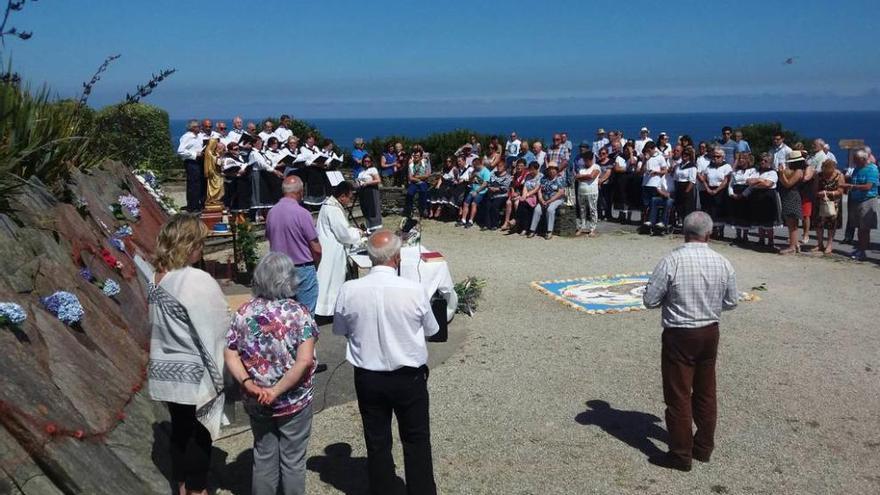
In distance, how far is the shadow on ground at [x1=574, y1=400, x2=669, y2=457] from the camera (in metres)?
5.77

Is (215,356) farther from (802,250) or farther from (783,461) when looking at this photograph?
(802,250)

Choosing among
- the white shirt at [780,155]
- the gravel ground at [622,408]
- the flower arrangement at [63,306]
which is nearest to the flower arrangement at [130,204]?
the flower arrangement at [63,306]

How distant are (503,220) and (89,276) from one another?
37.0ft

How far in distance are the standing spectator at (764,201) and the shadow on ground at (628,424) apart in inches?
334

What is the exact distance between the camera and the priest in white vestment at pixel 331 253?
8484 mm

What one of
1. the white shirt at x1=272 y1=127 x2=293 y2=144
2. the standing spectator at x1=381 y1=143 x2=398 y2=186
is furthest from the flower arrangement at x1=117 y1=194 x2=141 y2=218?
the standing spectator at x1=381 y1=143 x2=398 y2=186

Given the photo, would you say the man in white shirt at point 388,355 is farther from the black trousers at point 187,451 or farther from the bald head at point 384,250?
the black trousers at point 187,451

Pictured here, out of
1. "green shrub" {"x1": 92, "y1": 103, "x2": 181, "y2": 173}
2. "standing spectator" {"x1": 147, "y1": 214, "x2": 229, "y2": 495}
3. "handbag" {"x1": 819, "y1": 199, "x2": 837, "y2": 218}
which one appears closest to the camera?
"standing spectator" {"x1": 147, "y1": 214, "x2": 229, "y2": 495}

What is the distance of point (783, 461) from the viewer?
5414mm

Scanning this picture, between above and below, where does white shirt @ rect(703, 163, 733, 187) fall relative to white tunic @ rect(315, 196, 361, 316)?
above

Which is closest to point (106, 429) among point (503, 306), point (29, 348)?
Answer: point (29, 348)

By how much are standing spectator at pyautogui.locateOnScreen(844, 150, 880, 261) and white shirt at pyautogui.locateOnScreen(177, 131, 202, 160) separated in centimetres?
1188

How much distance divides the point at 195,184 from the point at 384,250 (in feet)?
39.2

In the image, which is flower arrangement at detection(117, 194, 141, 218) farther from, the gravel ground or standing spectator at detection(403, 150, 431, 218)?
standing spectator at detection(403, 150, 431, 218)
